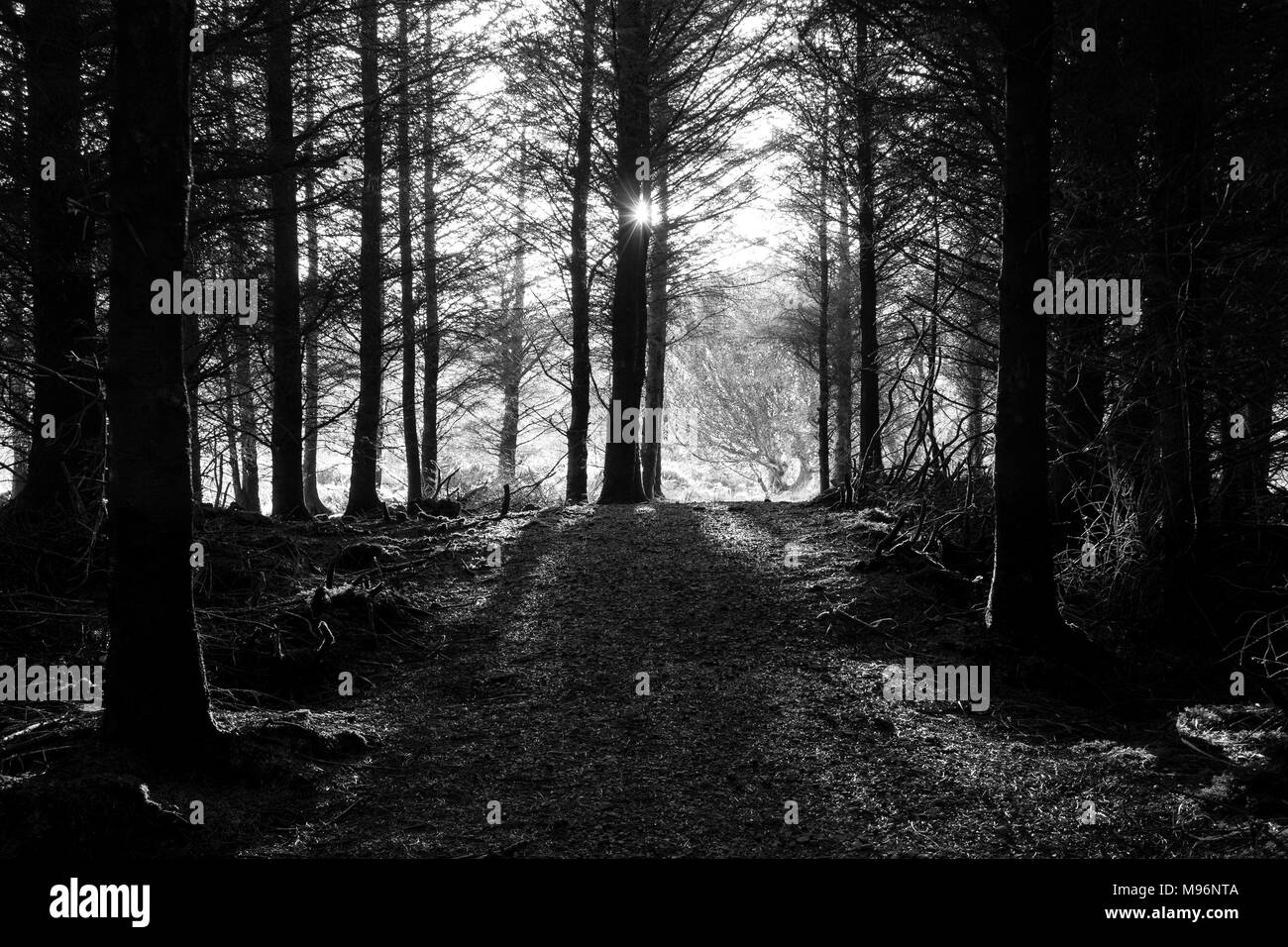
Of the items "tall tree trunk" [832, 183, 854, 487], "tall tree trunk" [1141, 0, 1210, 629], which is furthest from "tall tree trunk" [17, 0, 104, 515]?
"tall tree trunk" [832, 183, 854, 487]

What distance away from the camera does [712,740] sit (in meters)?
4.70

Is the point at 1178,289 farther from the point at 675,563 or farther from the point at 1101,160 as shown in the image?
the point at 675,563

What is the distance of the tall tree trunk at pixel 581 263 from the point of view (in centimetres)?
1184

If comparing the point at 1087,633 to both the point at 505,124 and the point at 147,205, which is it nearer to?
the point at 147,205

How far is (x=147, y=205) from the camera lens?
3850 millimetres

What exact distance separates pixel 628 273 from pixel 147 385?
9443mm

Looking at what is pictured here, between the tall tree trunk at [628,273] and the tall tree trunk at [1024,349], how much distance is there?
21.6 ft

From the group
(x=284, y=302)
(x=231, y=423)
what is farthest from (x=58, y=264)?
(x=284, y=302)

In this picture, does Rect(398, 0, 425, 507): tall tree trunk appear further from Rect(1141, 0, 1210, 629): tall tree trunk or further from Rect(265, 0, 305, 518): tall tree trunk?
Rect(1141, 0, 1210, 629): tall tree trunk

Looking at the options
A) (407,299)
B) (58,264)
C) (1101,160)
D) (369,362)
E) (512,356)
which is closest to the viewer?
(1101,160)

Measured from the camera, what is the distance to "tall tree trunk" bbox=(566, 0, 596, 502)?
38.9 feet

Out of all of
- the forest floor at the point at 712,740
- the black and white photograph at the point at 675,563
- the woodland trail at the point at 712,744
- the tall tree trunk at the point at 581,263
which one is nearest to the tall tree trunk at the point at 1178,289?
the black and white photograph at the point at 675,563

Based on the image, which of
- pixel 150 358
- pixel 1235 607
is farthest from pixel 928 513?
pixel 150 358
